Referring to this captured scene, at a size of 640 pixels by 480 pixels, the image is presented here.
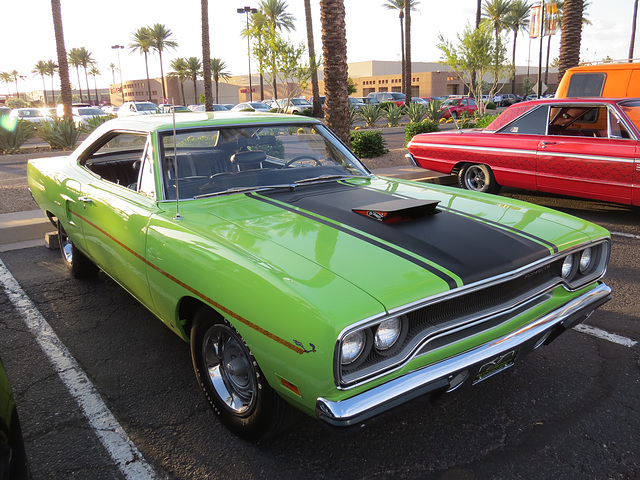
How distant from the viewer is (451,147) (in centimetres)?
805

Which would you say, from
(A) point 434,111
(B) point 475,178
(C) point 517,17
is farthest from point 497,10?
(B) point 475,178

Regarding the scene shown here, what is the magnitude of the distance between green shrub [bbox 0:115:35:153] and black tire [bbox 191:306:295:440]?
1523cm

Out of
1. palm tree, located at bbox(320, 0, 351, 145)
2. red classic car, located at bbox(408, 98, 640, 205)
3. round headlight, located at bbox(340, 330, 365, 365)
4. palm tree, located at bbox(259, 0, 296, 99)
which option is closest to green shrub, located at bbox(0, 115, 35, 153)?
palm tree, located at bbox(320, 0, 351, 145)

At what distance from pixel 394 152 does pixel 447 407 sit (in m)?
11.2

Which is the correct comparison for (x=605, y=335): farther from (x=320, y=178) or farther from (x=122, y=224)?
(x=122, y=224)

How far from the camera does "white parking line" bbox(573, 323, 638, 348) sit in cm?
352

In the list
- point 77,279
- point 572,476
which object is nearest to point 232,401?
point 572,476

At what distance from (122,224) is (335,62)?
26.6 feet

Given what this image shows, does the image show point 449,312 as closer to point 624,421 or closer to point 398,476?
point 398,476

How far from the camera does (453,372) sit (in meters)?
2.15

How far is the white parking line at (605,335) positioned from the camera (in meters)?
3.52

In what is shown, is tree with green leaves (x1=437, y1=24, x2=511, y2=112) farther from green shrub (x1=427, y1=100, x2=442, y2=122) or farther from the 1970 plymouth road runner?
the 1970 plymouth road runner

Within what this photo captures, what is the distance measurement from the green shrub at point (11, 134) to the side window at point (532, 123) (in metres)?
13.9

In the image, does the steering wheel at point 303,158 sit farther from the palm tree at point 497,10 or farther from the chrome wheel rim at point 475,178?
the palm tree at point 497,10
